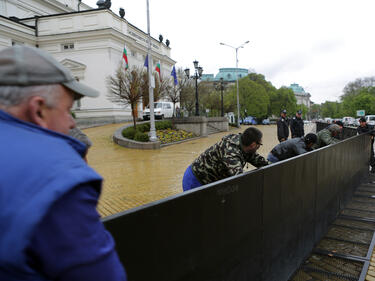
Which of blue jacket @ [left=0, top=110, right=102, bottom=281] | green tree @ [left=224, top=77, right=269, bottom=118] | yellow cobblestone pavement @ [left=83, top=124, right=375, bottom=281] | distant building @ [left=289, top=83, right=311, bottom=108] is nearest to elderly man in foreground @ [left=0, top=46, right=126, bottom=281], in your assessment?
blue jacket @ [left=0, top=110, right=102, bottom=281]

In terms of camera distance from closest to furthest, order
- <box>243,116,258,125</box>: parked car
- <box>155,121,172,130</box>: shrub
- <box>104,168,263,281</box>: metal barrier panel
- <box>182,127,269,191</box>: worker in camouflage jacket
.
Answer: <box>104,168,263,281</box>: metal barrier panel
<box>182,127,269,191</box>: worker in camouflage jacket
<box>155,121,172,130</box>: shrub
<box>243,116,258,125</box>: parked car

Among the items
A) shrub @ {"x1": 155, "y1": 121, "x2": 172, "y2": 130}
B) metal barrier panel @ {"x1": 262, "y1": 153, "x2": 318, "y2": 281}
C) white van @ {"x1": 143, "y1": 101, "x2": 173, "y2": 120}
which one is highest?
white van @ {"x1": 143, "y1": 101, "x2": 173, "y2": 120}

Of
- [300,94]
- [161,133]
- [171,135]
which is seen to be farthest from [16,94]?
[300,94]

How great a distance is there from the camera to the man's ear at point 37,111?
3.43ft

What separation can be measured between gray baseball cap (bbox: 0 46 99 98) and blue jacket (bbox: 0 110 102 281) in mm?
172

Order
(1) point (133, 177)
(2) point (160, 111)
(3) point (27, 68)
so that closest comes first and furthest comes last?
(3) point (27, 68) < (1) point (133, 177) < (2) point (160, 111)

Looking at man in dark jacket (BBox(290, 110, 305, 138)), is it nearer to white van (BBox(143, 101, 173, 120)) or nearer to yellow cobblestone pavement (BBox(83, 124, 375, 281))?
yellow cobblestone pavement (BBox(83, 124, 375, 281))

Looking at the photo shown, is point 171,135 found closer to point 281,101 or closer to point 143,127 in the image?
point 143,127

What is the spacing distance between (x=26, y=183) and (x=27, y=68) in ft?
1.35

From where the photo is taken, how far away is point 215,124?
32.7 metres

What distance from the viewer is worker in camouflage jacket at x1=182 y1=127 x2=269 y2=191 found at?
3341 mm

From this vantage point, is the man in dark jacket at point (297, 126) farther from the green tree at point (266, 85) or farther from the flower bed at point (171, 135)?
the green tree at point (266, 85)

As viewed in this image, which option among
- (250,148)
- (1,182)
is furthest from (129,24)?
(1,182)

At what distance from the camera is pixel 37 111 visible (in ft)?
3.50
